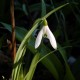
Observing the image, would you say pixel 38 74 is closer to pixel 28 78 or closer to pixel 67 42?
pixel 67 42

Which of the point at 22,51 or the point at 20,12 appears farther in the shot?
the point at 20,12

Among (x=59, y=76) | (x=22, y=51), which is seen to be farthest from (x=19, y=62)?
(x=59, y=76)

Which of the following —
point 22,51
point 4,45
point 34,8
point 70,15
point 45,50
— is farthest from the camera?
point 70,15

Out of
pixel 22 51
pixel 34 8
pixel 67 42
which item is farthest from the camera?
pixel 34 8

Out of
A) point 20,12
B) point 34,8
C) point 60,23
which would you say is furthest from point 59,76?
point 20,12

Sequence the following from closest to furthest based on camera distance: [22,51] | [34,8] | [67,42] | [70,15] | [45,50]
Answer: [22,51] < [45,50] < [67,42] < [34,8] < [70,15]

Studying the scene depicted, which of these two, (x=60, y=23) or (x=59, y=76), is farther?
(x=60, y=23)

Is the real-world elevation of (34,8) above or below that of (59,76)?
above

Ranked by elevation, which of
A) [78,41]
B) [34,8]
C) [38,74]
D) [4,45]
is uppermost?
[34,8]

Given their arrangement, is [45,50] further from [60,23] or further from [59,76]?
[60,23]
